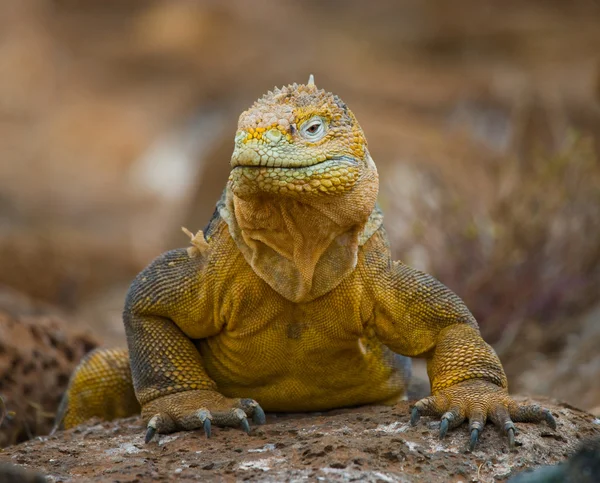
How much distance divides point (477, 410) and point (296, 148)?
Answer: 4.78 ft

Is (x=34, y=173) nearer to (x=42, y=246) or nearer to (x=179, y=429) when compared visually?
(x=42, y=246)

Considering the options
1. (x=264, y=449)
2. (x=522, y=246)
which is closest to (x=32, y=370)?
(x=264, y=449)

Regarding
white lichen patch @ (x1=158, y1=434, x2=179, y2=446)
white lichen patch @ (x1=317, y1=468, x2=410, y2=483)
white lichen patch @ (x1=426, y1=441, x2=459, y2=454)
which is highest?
white lichen patch @ (x1=158, y1=434, x2=179, y2=446)

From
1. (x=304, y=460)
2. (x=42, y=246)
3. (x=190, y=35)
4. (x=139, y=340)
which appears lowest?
(x=304, y=460)

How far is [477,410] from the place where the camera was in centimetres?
411

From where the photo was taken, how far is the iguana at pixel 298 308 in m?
A: 4.05

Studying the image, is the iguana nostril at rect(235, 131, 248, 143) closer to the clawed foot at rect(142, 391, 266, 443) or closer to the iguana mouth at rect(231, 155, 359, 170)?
the iguana mouth at rect(231, 155, 359, 170)

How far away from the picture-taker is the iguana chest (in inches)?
179

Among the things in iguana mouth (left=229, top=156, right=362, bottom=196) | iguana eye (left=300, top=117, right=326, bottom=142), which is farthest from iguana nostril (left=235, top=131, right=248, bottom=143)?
iguana eye (left=300, top=117, right=326, bottom=142)

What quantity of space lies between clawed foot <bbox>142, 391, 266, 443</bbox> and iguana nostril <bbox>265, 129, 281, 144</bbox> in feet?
4.43

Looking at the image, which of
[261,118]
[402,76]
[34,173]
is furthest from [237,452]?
[34,173]

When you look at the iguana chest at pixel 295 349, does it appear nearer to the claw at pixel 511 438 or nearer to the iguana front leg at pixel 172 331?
the iguana front leg at pixel 172 331

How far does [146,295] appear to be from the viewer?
4.76 meters

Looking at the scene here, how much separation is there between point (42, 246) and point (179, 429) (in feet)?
30.4
